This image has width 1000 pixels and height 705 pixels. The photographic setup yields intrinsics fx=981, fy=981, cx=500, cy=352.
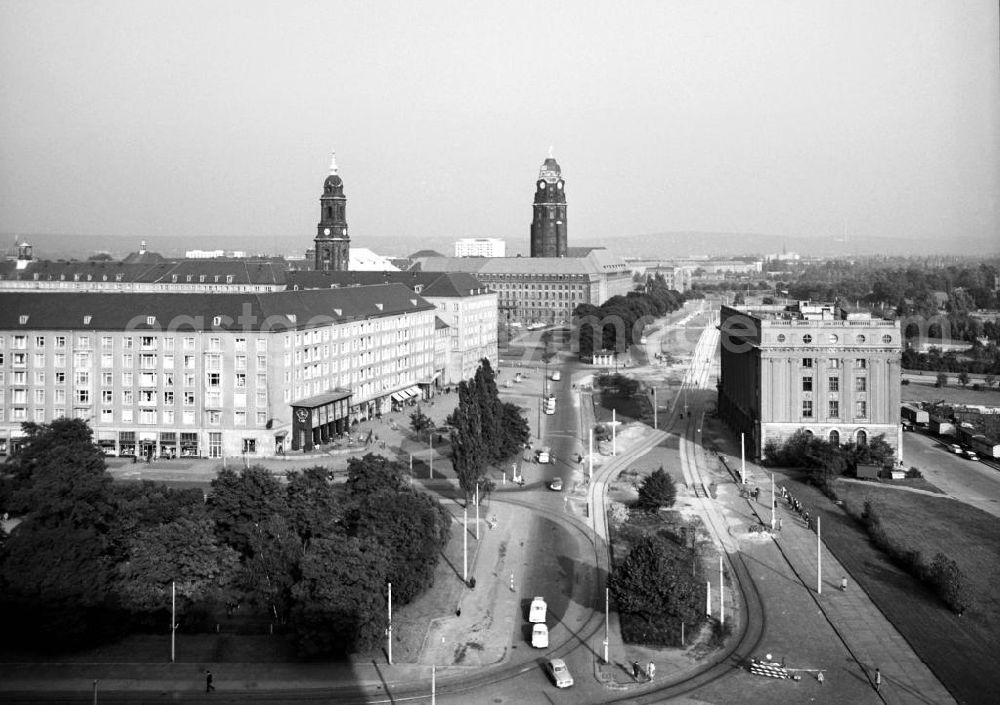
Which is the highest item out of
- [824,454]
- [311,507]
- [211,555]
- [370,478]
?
[370,478]

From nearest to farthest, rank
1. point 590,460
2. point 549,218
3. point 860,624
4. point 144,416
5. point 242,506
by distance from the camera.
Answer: point 860,624 → point 242,506 → point 590,460 → point 144,416 → point 549,218

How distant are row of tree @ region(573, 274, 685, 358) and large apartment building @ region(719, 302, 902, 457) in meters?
39.0

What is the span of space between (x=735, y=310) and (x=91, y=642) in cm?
4100

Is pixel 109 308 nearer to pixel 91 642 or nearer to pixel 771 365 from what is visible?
pixel 91 642

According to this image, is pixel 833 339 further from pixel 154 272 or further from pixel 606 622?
pixel 154 272

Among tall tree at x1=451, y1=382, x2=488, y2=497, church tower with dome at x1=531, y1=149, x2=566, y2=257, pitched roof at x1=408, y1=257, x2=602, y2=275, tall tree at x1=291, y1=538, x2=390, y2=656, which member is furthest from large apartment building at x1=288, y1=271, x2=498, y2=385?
church tower with dome at x1=531, y1=149, x2=566, y2=257

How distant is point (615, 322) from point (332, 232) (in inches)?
1031

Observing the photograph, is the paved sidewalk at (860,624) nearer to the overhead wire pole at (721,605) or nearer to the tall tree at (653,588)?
the overhead wire pole at (721,605)

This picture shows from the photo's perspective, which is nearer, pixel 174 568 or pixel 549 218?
pixel 174 568

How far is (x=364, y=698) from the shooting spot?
21359 mm

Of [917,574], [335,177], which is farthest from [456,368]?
[917,574]

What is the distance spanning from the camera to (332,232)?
81375mm

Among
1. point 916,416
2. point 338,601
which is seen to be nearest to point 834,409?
point 916,416

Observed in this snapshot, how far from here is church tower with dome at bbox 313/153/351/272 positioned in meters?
79.7
